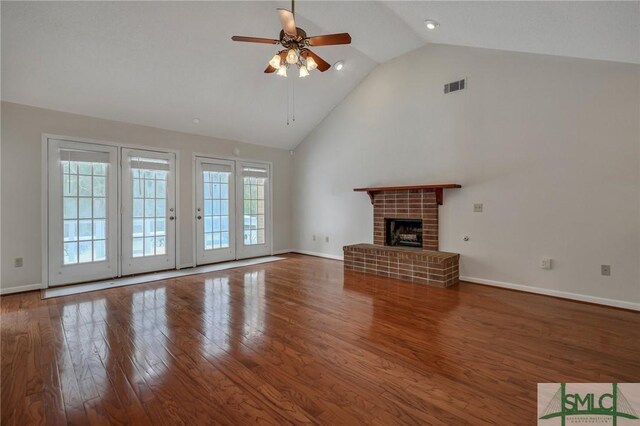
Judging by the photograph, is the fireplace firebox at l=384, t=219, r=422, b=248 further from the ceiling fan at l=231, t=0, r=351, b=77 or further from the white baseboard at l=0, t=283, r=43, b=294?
the white baseboard at l=0, t=283, r=43, b=294

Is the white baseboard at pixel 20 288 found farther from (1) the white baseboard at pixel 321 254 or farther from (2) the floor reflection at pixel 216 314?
(1) the white baseboard at pixel 321 254

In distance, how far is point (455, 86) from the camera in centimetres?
468

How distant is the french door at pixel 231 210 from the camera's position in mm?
5883

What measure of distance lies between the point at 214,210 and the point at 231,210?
1.19ft

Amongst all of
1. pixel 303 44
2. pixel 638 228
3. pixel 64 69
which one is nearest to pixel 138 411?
pixel 303 44

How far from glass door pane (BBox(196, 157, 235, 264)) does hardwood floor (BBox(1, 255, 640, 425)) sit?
207 cm

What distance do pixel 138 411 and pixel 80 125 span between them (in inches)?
179

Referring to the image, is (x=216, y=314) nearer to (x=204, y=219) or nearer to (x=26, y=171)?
(x=204, y=219)

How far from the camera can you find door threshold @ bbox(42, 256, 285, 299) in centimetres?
412

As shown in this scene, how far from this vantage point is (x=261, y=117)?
5930 mm

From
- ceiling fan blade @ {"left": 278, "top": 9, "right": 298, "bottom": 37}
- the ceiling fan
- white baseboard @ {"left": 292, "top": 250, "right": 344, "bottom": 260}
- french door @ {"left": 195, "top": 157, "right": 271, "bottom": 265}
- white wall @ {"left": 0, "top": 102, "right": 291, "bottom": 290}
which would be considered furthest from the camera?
white baseboard @ {"left": 292, "top": 250, "right": 344, "bottom": 260}

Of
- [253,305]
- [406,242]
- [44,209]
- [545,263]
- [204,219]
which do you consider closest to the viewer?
[253,305]

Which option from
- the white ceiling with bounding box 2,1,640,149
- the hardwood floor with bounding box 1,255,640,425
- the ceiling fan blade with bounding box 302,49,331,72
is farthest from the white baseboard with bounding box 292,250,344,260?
the ceiling fan blade with bounding box 302,49,331,72

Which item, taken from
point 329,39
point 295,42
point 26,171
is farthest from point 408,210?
point 26,171
